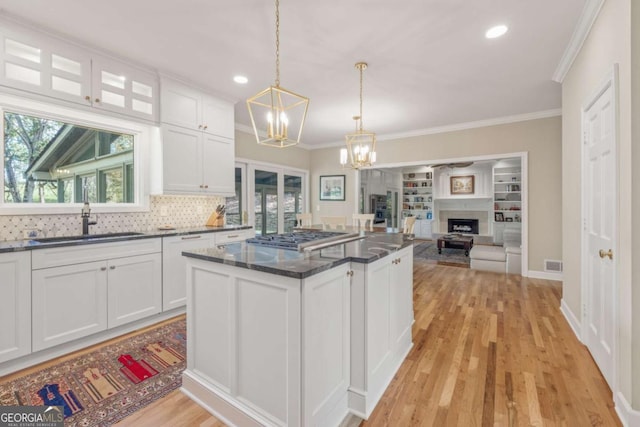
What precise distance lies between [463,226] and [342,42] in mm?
8615

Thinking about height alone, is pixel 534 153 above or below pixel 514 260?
above

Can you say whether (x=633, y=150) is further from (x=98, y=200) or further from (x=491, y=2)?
(x=98, y=200)

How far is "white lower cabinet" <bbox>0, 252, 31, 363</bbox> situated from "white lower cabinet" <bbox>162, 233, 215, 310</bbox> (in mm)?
1017

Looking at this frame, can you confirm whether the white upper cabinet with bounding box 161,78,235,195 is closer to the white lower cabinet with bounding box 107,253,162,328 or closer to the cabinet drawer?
the cabinet drawer

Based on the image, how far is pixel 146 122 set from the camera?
10.3 ft

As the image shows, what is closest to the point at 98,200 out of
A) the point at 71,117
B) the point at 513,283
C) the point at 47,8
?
the point at 71,117

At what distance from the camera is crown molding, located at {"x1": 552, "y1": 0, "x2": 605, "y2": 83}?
7.06ft

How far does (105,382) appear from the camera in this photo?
1.98m

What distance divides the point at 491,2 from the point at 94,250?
3.73 m

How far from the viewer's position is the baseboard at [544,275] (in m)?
4.54

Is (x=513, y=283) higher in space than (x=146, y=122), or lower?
lower

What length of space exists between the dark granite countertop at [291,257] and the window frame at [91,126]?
6.62ft

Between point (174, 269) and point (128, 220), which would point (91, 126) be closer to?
point (128, 220)

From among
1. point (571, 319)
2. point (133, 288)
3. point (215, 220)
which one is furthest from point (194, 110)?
point (571, 319)
